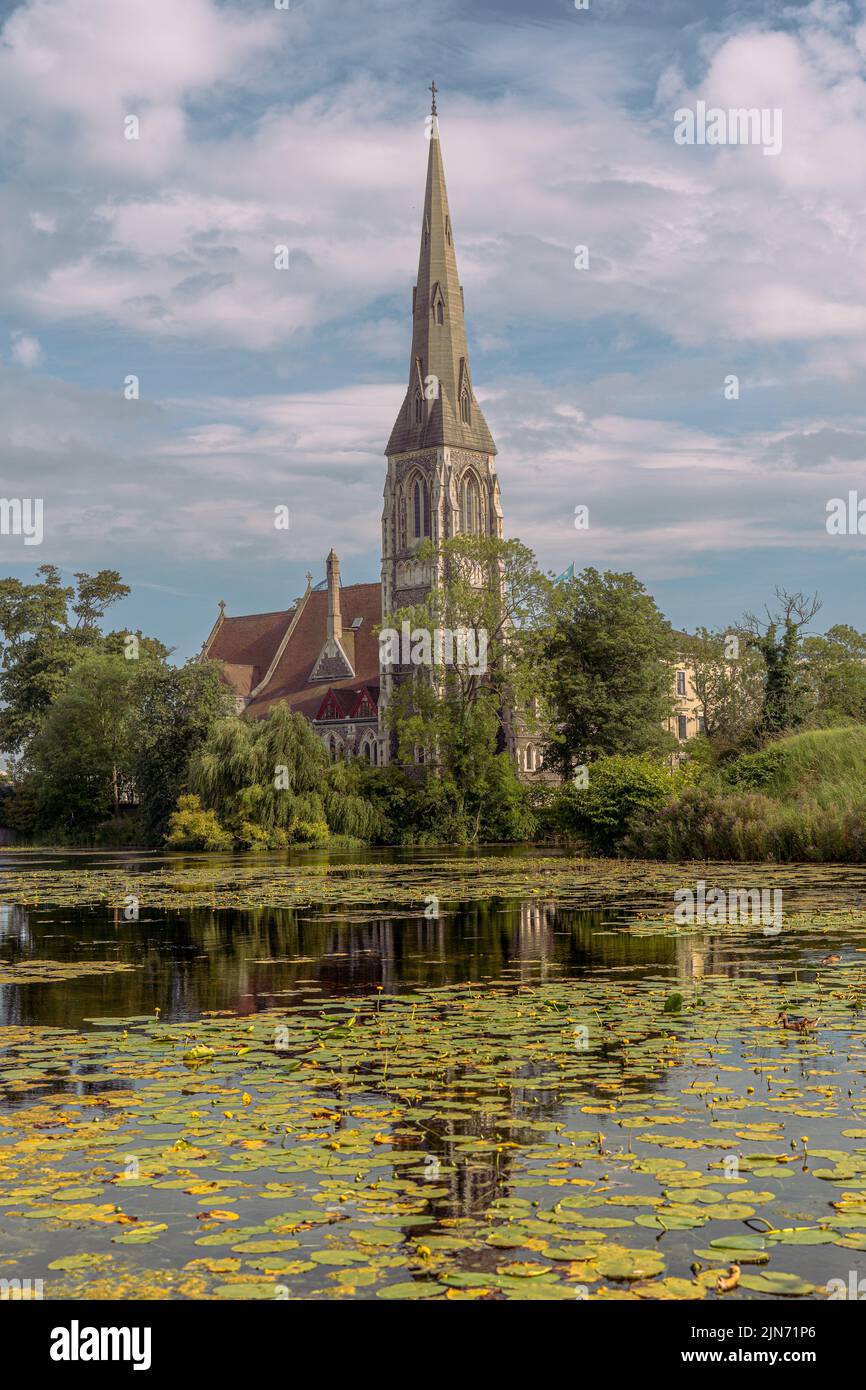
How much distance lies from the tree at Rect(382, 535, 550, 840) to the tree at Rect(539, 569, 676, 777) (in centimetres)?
156

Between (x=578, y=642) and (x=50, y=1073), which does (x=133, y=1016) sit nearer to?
(x=50, y=1073)

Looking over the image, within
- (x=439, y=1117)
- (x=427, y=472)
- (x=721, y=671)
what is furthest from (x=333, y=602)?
(x=439, y=1117)

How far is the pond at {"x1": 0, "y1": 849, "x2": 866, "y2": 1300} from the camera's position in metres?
5.32

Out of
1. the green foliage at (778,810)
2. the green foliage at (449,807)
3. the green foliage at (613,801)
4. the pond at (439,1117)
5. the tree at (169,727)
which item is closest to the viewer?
the pond at (439,1117)

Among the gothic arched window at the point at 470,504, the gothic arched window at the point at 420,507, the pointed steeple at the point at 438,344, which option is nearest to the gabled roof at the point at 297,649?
the gothic arched window at the point at 420,507

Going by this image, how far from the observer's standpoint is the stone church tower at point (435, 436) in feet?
314

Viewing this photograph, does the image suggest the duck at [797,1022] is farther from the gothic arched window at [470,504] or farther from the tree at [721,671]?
the gothic arched window at [470,504]

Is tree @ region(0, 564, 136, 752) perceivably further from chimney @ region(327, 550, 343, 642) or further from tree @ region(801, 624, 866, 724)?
tree @ region(801, 624, 866, 724)

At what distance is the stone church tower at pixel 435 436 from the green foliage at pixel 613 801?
186 feet

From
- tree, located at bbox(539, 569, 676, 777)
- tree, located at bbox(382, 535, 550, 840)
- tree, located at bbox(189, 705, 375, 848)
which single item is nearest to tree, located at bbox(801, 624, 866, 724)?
tree, located at bbox(539, 569, 676, 777)

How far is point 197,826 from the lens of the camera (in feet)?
169

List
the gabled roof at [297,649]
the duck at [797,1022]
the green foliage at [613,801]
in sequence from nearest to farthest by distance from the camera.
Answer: the duck at [797,1022] → the green foliage at [613,801] → the gabled roof at [297,649]

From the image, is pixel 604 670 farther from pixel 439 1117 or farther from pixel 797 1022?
pixel 439 1117
